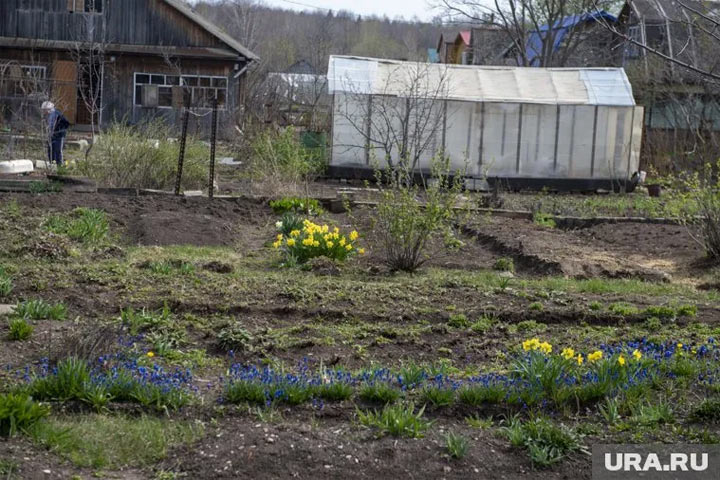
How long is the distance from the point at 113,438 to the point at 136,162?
12.0 m

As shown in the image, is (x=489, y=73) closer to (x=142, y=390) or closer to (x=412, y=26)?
(x=142, y=390)

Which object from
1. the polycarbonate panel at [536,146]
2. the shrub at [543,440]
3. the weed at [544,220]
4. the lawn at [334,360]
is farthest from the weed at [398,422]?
the polycarbonate panel at [536,146]

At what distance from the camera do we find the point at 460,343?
7.07m

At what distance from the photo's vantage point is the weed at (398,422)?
4.82 m

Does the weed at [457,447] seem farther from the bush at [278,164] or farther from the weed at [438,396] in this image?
the bush at [278,164]

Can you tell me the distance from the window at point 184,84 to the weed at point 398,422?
29914 mm

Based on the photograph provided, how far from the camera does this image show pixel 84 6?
111ft

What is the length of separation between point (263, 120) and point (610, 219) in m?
9.95

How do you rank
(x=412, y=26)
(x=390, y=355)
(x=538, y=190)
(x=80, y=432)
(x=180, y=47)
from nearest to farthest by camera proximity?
1. (x=80, y=432)
2. (x=390, y=355)
3. (x=538, y=190)
4. (x=180, y=47)
5. (x=412, y=26)

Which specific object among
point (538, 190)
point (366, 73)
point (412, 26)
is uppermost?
point (412, 26)

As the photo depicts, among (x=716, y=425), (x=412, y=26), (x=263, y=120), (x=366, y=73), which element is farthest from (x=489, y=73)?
(x=412, y=26)

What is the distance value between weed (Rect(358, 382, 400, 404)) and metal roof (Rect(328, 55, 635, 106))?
1630 cm

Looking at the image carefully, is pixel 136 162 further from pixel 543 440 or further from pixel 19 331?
pixel 543 440

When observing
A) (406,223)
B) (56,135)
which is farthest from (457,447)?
(56,135)
